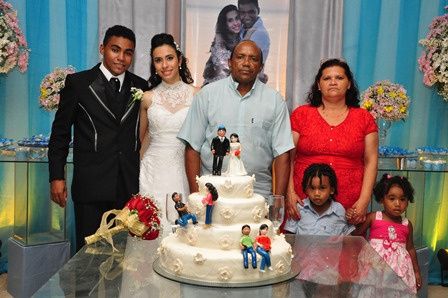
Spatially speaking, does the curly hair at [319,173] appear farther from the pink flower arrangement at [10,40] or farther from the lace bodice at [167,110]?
the pink flower arrangement at [10,40]

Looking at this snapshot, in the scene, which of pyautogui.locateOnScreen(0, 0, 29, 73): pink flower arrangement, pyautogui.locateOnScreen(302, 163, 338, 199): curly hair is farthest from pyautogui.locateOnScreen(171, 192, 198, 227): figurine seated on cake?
pyautogui.locateOnScreen(0, 0, 29, 73): pink flower arrangement

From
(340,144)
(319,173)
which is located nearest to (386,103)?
(340,144)

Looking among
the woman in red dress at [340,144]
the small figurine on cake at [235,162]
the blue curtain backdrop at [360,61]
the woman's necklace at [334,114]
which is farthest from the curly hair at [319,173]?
the blue curtain backdrop at [360,61]

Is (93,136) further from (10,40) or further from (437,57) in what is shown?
(437,57)

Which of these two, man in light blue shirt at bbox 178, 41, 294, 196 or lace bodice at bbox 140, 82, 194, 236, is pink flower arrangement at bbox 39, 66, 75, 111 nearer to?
lace bodice at bbox 140, 82, 194, 236

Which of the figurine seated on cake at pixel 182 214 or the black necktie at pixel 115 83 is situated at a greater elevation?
the black necktie at pixel 115 83

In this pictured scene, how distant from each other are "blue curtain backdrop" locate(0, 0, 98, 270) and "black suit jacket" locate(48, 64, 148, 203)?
1.59 meters

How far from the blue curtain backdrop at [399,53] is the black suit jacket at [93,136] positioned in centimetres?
242

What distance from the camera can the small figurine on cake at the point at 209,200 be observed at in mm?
2332

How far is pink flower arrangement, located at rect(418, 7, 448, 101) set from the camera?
15.6 ft

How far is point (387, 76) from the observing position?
17.2 feet

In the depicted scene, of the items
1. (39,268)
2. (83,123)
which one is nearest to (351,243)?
(83,123)

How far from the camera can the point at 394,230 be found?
3.79m

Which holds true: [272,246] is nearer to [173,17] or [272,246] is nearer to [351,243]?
[351,243]
